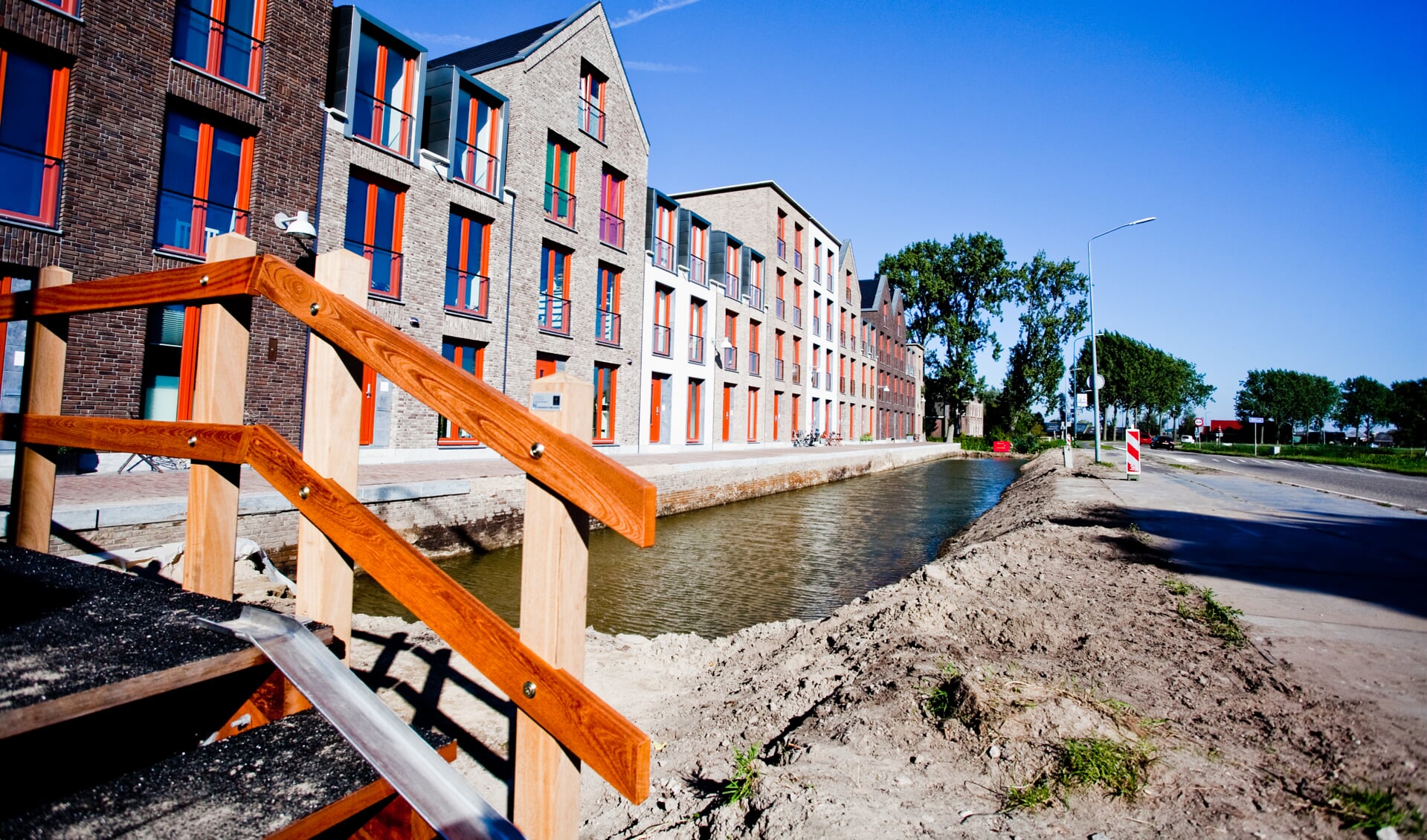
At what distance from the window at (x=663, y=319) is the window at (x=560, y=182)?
4661 millimetres

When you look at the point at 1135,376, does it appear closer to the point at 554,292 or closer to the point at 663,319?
the point at 663,319

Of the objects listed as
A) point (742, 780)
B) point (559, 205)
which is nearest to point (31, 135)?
point (559, 205)

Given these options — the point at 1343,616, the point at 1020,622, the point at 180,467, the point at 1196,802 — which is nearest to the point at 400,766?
the point at 1196,802

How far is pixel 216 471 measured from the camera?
2.05 m

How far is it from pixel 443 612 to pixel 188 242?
1239 cm

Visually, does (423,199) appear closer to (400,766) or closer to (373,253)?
(373,253)

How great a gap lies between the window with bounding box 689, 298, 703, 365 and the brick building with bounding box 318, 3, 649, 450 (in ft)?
11.4

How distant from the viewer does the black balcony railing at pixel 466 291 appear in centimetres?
1500

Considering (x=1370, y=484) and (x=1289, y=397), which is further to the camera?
(x=1289, y=397)

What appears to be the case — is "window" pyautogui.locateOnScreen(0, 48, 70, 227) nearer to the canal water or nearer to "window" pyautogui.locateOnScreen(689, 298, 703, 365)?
the canal water

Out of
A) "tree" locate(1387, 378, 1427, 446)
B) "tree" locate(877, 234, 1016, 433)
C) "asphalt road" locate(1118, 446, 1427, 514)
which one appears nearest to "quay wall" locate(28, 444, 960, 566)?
"asphalt road" locate(1118, 446, 1427, 514)

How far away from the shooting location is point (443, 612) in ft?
4.97

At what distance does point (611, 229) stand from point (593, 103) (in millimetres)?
3365

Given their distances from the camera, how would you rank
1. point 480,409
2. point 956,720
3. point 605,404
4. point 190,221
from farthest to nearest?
point 605,404
point 190,221
point 956,720
point 480,409
